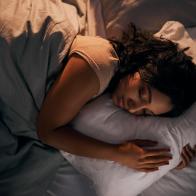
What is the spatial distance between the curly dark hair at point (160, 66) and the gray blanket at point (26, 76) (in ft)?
0.56

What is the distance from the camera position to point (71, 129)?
111 cm

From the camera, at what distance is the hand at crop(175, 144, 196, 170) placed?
117 centimetres

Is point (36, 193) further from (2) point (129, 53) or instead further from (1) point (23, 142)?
(2) point (129, 53)

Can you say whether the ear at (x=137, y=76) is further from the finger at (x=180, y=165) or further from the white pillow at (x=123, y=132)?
the finger at (x=180, y=165)

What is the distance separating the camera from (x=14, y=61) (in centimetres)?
106

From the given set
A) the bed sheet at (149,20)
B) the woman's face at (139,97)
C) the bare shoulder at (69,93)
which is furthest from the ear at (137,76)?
the bed sheet at (149,20)

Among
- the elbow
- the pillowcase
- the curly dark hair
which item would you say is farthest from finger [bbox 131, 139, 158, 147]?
the pillowcase

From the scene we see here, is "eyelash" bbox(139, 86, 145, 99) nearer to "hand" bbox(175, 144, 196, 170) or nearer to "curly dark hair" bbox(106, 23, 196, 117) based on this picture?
"curly dark hair" bbox(106, 23, 196, 117)

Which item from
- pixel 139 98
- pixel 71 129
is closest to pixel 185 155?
pixel 139 98

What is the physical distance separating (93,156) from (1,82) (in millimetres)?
330

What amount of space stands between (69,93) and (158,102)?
9.7 inches

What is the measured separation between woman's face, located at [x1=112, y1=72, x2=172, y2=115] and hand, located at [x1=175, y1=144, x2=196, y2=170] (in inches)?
5.8

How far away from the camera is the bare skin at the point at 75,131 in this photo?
1029 millimetres

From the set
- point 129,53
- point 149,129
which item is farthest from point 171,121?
point 129,53
